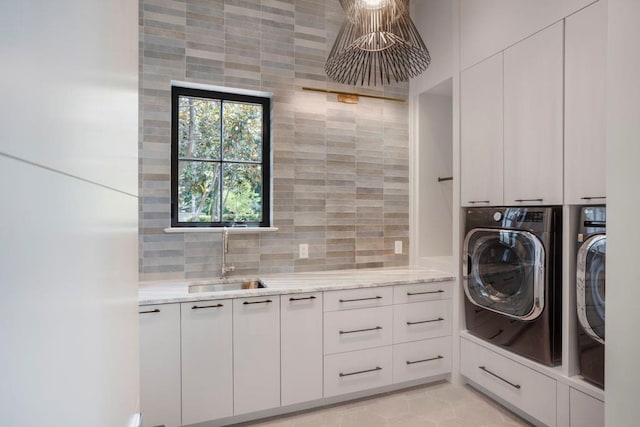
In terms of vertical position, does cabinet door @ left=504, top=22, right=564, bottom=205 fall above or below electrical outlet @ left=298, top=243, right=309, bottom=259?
above

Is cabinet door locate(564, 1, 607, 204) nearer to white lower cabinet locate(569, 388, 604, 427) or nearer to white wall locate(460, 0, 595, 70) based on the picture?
white wall locate(460, 0, 595, 70)

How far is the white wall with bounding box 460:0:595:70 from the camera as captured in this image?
2.06m

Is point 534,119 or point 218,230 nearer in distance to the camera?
point 534,119

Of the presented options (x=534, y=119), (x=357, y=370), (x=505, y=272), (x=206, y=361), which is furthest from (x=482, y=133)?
(x=206, y=361)

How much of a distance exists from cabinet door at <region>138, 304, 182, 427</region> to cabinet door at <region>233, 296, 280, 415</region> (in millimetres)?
338

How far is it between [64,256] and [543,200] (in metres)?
2.39

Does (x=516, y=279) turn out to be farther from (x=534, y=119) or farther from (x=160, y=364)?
(x=160, y=364)

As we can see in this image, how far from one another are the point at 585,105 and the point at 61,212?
93.7 inches

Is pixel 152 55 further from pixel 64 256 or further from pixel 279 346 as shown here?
pixel 64 256

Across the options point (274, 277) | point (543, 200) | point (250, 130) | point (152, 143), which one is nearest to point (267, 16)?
point (250, 130)

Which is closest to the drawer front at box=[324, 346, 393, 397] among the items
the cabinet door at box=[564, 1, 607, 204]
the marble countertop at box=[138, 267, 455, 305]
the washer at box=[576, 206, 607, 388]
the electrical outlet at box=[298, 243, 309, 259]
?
the marble countertop at box=[138, 267, 455, 305]

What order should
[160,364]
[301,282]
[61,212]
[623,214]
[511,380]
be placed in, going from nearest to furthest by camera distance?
1. [61,212]
2. [623,214]
3. [160,364]
4. [511,380]
5. [301,282]

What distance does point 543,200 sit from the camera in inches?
82.4

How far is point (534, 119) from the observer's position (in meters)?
2.17
